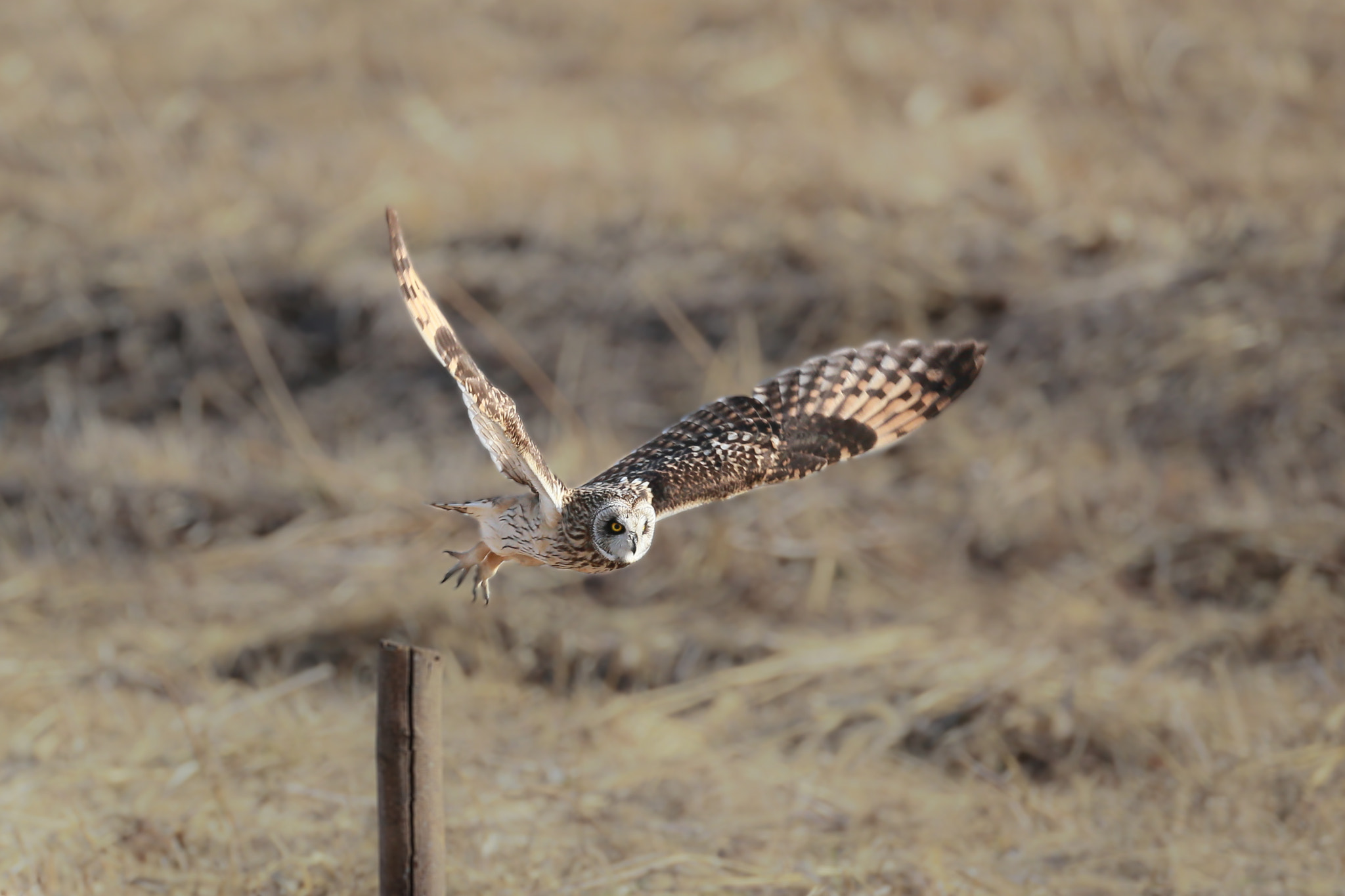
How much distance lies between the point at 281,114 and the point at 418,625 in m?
6.31

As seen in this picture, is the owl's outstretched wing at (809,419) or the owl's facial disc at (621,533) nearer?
the owl's facial disc at (621,533)

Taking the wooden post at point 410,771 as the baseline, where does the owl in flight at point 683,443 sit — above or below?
above

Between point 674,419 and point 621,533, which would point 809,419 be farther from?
point 674,419

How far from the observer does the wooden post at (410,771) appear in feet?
9.58

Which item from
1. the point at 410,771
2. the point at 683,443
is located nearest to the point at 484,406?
the point at 683,443

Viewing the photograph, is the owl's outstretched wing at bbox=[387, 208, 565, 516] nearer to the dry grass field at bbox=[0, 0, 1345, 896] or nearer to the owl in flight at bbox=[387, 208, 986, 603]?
the owl in flight at bbox=[387, 208, 986, 603]

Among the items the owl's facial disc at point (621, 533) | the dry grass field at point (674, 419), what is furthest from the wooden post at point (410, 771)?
the owl's facial disc at point (621, 533)

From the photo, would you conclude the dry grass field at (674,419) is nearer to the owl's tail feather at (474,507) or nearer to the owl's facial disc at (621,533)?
the owl's tail feather at (474,507)

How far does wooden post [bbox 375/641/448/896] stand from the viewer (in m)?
2.92

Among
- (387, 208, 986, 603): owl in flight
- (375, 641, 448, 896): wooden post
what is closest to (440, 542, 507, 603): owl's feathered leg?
(387, 208, 986, 603): owl in flight

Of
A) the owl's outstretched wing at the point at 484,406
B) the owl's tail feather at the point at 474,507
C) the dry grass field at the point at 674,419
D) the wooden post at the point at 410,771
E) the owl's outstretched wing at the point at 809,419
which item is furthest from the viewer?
the dry grass field at the point at 674,419

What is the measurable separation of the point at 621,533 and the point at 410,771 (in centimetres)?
138

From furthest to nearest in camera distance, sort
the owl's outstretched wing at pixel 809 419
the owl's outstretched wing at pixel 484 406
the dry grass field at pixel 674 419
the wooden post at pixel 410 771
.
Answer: the dry grass field at pixel 674 419 < the wooden post at pixel 410 771 < the owl's outstretched wing at pixel 809 419 < the owl's outstretched wing at pixel 484 406

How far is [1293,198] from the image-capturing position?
373 inches
